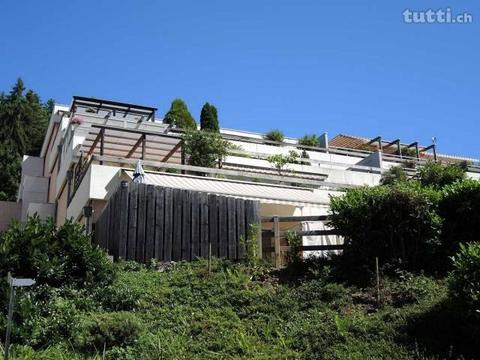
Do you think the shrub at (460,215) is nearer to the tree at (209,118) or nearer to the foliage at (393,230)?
the foliage at (393,230)

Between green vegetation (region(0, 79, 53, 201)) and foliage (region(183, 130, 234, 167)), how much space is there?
927 inches

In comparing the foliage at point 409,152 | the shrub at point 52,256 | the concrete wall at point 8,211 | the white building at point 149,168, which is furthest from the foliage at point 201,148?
the foliage at point 409,152

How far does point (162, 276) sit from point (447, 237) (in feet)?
19.8

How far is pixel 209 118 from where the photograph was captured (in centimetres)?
3709

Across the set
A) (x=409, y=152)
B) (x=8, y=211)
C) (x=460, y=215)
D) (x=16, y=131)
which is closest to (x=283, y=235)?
(x=460, y=215)

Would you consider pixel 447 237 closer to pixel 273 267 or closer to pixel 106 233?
pixel 273 267

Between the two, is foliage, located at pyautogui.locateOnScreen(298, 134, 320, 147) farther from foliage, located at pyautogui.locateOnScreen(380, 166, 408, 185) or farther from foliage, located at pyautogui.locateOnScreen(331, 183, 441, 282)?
foliage, located at pyautogui.locateOnScreen(331, 183, 441, 282)

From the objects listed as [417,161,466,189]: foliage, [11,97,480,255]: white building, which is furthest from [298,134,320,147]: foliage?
[417,161,466,189]: foliage

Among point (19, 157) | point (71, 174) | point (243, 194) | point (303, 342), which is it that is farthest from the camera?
point (19, 157)

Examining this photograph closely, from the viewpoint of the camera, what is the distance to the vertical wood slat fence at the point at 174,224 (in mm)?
14891

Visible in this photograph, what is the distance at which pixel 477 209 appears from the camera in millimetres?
13445

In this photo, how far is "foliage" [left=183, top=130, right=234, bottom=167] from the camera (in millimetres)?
24484

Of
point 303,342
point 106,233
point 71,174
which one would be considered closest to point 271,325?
point 303,342

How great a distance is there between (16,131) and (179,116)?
18442mm
